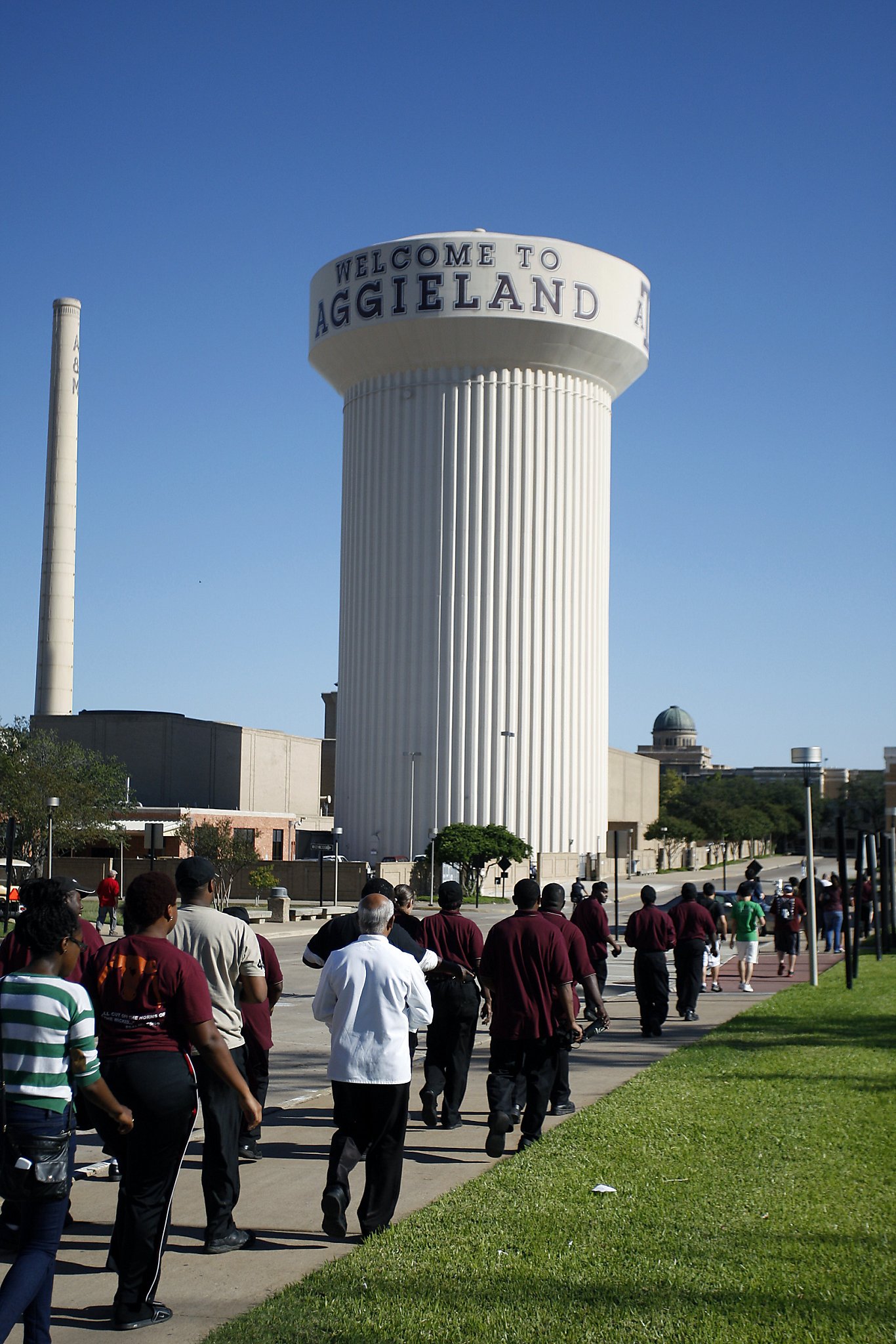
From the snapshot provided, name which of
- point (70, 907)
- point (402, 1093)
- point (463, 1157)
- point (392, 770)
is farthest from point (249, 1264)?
point (392, 770)

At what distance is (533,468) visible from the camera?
6781cm

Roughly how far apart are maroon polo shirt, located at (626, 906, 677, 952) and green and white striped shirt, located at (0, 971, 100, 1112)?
10.7m

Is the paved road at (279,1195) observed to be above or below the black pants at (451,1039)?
below

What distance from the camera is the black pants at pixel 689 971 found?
16.6 meters

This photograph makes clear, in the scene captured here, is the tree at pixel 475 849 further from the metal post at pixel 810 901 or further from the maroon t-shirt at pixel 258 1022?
the maroon t-shirt at pixel 258 1022

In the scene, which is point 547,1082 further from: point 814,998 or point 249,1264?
point 814,998

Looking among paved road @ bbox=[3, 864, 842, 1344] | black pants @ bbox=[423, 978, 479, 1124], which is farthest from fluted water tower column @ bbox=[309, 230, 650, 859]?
black pants @ bbox=[423, 978, 479, 1124]

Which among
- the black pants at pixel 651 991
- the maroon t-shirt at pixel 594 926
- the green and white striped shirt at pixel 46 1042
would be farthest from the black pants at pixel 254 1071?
the black pants at pixel 651 991

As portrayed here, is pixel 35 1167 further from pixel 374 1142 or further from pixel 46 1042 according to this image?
pixel 374 1142

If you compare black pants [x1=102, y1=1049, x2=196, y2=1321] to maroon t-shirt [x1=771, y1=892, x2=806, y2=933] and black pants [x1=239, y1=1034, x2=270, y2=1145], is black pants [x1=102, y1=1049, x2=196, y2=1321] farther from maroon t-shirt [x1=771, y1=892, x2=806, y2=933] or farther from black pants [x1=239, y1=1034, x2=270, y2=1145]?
maroon t-shirt [x1=771, y1=892, x2=806, y2=933]

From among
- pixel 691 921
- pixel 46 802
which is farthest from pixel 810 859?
pixel 46 802

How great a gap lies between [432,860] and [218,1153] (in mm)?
54877

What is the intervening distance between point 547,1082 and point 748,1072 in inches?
141

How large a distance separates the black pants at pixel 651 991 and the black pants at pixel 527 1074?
622cm
